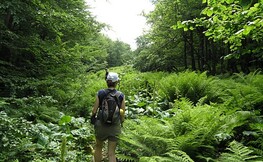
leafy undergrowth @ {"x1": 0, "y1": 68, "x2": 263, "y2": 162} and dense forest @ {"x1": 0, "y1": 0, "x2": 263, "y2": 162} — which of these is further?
dense forest @ {"x1": 0, "y1": 0, "x2": 263, "y2": 162}

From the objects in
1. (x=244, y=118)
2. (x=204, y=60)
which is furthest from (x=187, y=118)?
(x=204, y=60)

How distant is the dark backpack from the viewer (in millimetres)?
3287

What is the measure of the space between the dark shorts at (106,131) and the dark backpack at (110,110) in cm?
9

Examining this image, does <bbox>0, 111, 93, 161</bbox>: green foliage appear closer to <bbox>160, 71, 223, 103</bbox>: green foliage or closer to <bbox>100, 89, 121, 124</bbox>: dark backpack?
<bbox>100, 89, 121, 124</bbox>: dark backpack

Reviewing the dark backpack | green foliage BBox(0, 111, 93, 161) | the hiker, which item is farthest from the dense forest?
the dark backpack

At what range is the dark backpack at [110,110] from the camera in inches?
129

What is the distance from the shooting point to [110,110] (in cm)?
330

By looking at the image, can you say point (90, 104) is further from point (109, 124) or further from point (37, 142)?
point (109, 124)

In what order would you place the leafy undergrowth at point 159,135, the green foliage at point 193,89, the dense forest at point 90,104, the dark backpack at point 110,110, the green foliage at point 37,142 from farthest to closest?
the green foliage at point 193,89, the dark backpack at point 110,110, the dense forest at point 90,104, the leafy undergrowth at point 159,135, the green foliage at point 37,142

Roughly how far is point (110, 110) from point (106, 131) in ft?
1.03

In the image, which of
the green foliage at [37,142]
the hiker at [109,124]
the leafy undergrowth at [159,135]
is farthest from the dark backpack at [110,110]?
the green foliage at [37,142]

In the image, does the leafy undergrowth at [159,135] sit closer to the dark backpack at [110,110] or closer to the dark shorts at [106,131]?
the dark shorts at [106,131]

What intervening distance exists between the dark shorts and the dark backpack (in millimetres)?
88

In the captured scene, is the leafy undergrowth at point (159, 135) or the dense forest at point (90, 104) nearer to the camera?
the leafy undergrowth at point (159, 135)
